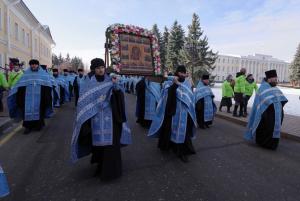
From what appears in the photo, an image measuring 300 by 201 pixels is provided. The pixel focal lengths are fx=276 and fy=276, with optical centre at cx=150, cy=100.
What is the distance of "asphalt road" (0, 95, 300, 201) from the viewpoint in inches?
145

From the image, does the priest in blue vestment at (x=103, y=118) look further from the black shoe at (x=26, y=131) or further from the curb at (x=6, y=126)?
the curb at (x=6, y=126)

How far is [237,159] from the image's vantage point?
17.4ft

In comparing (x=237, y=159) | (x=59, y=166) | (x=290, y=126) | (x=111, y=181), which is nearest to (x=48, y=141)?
(x=59, y=166)

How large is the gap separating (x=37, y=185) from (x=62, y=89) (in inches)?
418

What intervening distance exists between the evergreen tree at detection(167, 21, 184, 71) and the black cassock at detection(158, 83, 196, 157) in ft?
129

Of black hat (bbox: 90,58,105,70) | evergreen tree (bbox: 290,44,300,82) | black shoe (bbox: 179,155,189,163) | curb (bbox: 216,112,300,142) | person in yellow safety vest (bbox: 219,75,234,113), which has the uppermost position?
evergreen tree (bbox: 290,44,300,82)

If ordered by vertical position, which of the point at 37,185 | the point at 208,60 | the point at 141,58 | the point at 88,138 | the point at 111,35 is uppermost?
the point at 208,60

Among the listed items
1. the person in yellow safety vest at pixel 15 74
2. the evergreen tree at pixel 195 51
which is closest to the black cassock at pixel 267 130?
the person in yellow safety vest at pixel 15 74

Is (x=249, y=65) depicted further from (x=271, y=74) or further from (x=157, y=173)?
(x=157, y=173)

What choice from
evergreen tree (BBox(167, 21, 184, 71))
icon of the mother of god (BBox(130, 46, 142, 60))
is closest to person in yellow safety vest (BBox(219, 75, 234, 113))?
icon of the mother of god (BBox(130, 46, 142, 60))

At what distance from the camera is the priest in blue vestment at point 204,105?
8531 millimetres

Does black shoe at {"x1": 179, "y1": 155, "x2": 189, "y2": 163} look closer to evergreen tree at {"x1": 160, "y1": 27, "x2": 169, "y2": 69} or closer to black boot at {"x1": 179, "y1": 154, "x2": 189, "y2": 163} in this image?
black boot at {"x1": 179, "y1": 154, "x2": 189, "y2": 163}

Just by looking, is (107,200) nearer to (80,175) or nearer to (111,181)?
(111,181)

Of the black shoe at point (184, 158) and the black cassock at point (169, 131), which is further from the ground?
the black cassock at point (169, 131)
